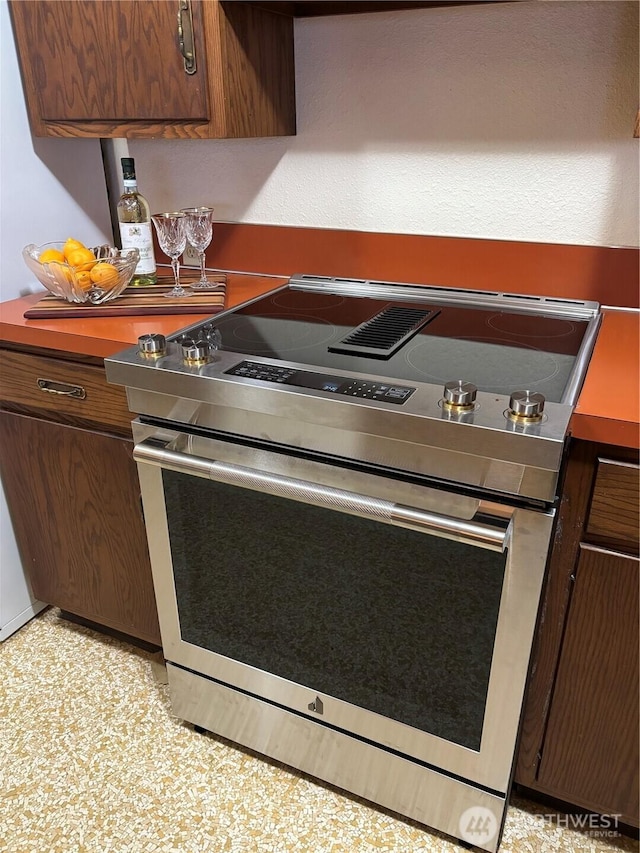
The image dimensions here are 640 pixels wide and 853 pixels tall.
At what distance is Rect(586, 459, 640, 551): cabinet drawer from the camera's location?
2.98 ft

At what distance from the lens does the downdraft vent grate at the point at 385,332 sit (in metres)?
1.14

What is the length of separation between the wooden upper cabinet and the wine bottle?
11cm

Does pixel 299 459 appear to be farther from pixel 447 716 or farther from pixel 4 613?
pixel 4 613

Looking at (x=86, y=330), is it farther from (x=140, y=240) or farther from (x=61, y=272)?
(x=140, y=240)

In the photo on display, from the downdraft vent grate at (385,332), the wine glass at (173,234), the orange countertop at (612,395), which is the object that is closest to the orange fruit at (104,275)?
the wine glass at (173,234)

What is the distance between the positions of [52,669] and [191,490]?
2.57 ft

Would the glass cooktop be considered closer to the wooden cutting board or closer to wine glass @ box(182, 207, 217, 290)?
the wooden cutting board

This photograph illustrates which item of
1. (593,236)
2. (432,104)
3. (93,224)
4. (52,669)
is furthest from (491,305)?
(52,669)

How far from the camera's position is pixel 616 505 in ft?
3.05

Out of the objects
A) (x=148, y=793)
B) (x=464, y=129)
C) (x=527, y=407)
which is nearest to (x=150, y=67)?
(x=464, y=129)

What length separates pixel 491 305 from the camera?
1396 mm

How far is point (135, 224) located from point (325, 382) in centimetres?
73

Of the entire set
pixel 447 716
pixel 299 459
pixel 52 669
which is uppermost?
pixel 299 459

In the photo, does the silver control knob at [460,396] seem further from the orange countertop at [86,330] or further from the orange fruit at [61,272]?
the orange fruit at [61,272]
